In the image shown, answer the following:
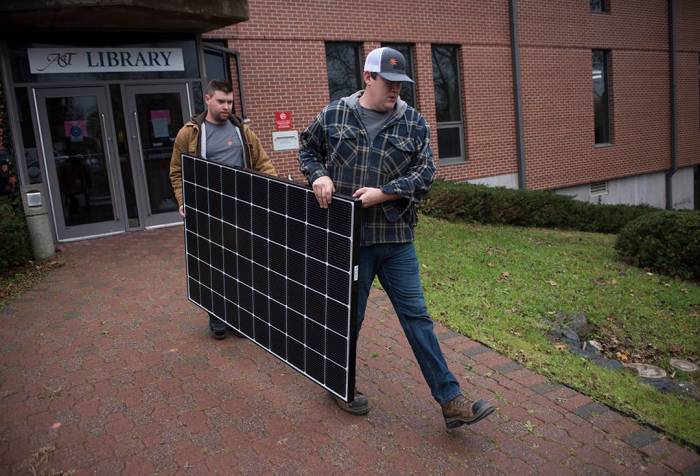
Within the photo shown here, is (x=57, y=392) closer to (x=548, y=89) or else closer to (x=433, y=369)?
(x=433, y=369)

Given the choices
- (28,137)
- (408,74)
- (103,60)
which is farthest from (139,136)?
(408,74)

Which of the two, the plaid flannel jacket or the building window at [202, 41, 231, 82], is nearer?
the plaid flannel jacket

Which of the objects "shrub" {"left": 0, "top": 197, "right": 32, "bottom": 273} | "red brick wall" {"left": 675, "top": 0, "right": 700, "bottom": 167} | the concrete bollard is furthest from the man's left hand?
"red brick wall" {"left": 675, "top": 0, "right": 700, "bottom": 167}

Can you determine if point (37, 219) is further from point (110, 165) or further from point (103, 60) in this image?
point (103, 60)

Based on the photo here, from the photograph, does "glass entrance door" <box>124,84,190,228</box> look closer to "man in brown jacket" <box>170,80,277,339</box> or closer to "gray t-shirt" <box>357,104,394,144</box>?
"man in brown jacket" <box>170,80,277,339</box>

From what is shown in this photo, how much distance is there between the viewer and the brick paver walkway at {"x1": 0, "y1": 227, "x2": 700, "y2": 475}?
3043mm

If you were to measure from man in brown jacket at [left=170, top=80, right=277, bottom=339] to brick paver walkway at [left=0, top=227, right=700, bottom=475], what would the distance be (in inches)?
47.9

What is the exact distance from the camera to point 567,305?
6.04m

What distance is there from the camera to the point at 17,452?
3160mm

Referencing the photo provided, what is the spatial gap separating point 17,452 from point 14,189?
6379 mm

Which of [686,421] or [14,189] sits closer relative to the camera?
[686,421]

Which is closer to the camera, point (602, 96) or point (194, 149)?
point (194, 149)

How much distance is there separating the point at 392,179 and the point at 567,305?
364cm

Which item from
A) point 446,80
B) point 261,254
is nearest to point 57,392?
point 261,254
